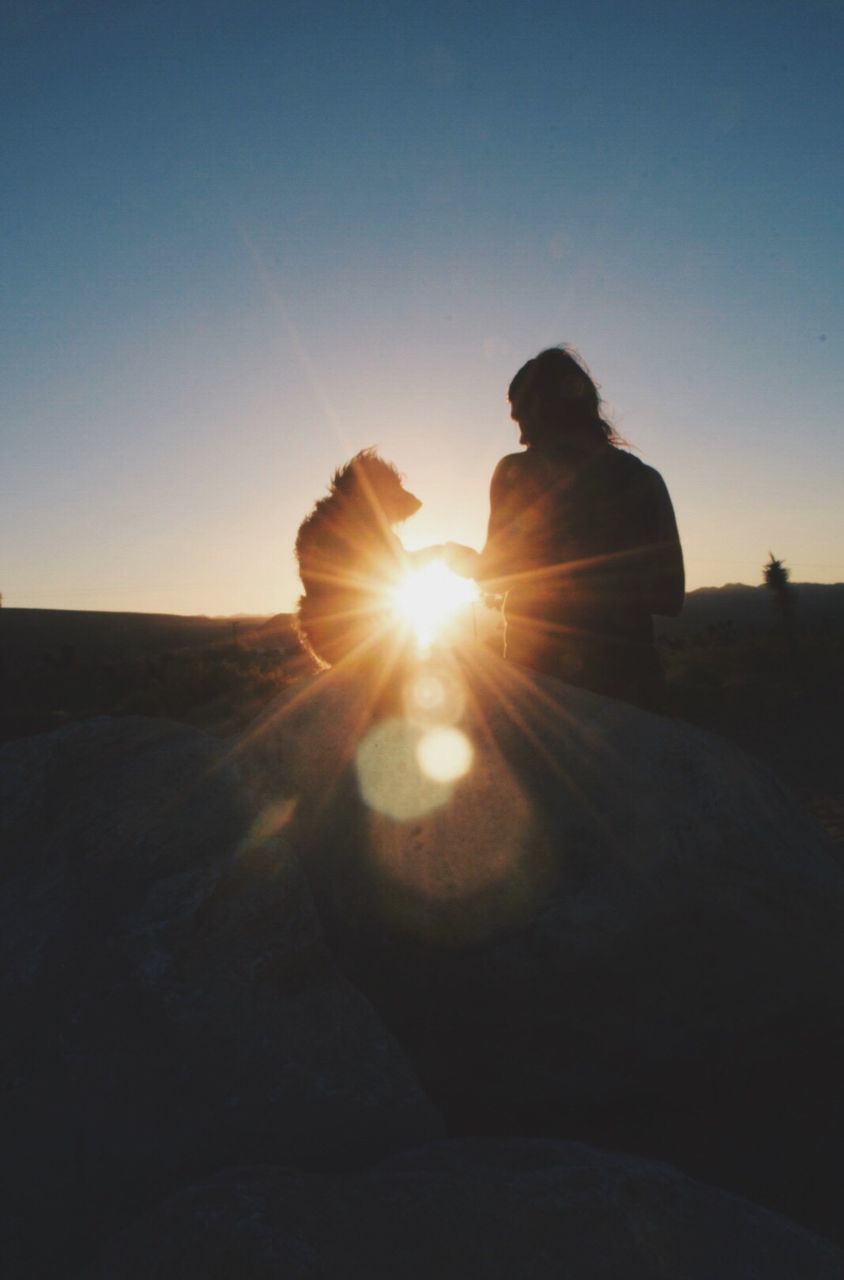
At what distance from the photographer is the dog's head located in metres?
4.59

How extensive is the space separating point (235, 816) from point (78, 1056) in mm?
736

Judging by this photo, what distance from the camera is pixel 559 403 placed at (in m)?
3.21

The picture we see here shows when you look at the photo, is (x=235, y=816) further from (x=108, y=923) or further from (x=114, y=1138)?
(x=114, y=1138)

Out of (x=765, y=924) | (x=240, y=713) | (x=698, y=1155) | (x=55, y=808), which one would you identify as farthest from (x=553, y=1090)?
(x=240, y=713)

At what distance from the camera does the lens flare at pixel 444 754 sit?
2.38 m

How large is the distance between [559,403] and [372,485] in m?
1.61

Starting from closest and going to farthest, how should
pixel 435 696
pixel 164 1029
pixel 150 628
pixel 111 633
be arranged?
pixel 164 1029 → pixel 435 696 → pixel 111 633 → pixel 150 628

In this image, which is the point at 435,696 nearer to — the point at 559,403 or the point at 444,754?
the point at 444,754

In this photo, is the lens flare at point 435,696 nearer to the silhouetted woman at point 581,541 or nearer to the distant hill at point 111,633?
the silhouetted woman at point 581,541

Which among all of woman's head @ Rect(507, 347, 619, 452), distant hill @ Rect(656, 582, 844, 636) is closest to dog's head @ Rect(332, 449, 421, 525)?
woman's head @ Rect(507, 347, 619, 452)

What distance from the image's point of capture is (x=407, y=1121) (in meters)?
1.79

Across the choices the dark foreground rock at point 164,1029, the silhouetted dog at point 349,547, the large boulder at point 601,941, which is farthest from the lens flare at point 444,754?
the silhouetted dog at point 349,547

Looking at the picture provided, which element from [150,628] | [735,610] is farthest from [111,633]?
[735,610]

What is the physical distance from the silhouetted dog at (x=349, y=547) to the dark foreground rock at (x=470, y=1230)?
10.4 ft
